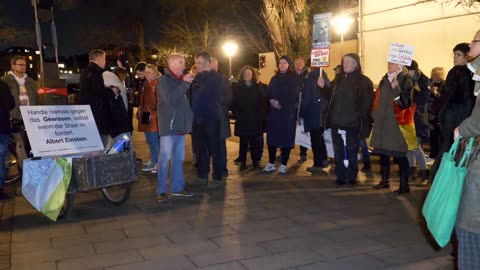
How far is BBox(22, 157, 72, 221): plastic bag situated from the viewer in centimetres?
548

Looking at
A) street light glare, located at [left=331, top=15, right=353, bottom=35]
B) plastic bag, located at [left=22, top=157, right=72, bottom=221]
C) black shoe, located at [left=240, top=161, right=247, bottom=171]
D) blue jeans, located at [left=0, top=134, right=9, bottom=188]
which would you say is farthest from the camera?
street light glare, located at [left=331, top=15, right=353, bottom=35]

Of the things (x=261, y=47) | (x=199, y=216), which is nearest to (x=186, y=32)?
(x=261, y=47)

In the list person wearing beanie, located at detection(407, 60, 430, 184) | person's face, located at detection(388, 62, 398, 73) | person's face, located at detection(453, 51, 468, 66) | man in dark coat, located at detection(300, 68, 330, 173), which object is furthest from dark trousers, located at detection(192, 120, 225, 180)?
person's face, located at detection(453, 51, 468, 66)

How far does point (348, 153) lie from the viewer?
7281 millimetres

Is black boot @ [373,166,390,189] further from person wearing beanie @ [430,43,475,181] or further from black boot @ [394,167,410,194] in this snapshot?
person wearing beanie @ [430,43,475,181]

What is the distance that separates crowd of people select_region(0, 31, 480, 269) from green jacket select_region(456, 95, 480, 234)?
2.35 m

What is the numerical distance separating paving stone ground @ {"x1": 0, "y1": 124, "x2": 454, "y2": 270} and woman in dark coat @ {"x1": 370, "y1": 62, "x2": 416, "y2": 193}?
533mm

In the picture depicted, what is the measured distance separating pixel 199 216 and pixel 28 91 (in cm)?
422

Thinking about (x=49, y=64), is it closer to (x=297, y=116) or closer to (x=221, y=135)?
(x=221, y=135)

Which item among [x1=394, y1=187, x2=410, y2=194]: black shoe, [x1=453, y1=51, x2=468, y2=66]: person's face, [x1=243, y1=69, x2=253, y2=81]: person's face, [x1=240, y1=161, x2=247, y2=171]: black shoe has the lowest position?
[x1=394, y1=187, x2=410, y2=194]: black shoe

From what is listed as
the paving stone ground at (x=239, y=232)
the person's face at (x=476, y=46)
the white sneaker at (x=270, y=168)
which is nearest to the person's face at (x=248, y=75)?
the white sneaker at (x=270, y=168)

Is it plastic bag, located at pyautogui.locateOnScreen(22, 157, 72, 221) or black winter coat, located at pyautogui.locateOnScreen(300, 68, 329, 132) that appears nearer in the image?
plastic bag, located at pyautogui.locateOnScreen(22, 157, 72, 221)

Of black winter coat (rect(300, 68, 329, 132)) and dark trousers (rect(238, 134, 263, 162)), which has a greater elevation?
black winter coat (rect(300, 68, 329, 132))

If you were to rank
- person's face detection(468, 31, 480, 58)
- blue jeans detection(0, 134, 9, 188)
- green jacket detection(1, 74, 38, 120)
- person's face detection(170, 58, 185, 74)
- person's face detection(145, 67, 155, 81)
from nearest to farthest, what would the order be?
person's face detection(468, 31, 480, 58)
person's face detection(170, 58, 185, 74)
blue jeans detection(0, 134, 9, 188)
green jacket detection(1, 74, 38, 120)
person's face detection(145, 67, 155, 81)
